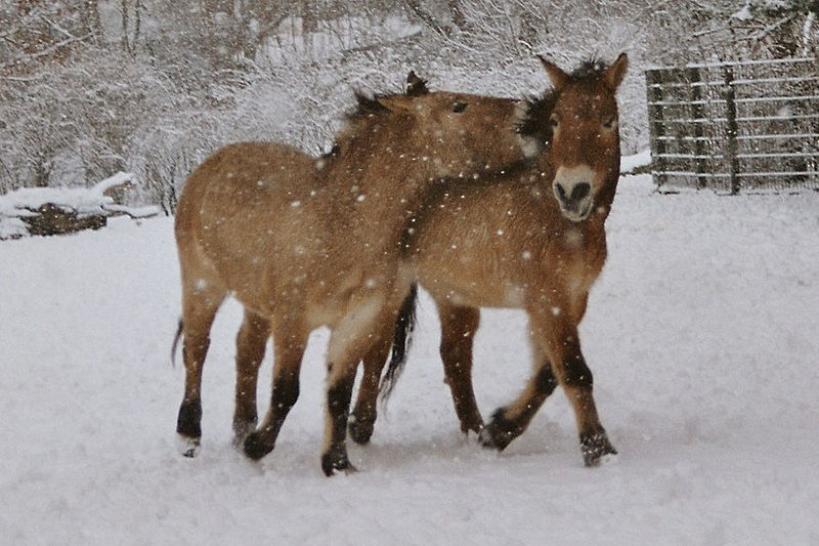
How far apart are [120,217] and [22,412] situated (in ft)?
45.7

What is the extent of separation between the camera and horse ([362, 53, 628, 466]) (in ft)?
17.2

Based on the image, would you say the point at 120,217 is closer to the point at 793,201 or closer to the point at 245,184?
the point at 793,201

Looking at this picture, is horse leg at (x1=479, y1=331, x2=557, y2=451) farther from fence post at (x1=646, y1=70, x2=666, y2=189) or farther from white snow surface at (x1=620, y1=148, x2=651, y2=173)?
white snow surface at (x1=620, y1=148, x2=651, y2=173)

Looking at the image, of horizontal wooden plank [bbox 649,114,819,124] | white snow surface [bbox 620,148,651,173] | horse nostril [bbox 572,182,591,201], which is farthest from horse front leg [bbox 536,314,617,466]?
A: white snow surface [bbox 620,148,651,173]

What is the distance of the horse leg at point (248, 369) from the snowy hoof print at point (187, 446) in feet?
0.69

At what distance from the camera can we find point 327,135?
23.1 m

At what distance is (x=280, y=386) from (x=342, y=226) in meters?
0.86

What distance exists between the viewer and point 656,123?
18219 millimetres

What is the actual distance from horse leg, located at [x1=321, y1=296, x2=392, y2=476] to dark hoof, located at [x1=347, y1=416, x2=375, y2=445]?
0.55 meters

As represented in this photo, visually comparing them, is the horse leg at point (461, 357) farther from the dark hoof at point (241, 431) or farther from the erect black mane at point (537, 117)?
the erect black mane at point (537, 117)

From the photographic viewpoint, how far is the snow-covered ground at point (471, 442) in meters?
4.36

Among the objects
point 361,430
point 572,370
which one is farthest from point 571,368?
point 361,430

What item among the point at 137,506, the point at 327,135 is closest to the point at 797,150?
the point at 327,135

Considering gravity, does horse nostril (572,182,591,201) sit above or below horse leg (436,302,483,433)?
above
